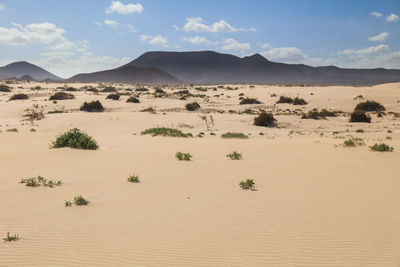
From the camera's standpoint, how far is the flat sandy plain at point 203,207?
163 inches

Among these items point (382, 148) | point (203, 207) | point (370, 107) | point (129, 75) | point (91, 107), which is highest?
point (129, 75)

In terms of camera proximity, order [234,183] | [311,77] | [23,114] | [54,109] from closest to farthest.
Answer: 1. [234,183]
2. [23,114]
3. [54,109]
4. [311,77]

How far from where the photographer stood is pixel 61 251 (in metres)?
4.13

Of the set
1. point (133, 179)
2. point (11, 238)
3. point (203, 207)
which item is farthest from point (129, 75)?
point (11, 238)

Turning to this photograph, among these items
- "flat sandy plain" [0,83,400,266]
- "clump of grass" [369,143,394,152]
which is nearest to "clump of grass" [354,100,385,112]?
"flat sandy plain" [0,83,400,266]

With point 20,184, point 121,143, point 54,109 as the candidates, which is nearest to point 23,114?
point 54,109

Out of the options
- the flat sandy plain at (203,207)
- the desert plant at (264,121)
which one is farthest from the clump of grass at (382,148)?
the desert plant at (264,121)

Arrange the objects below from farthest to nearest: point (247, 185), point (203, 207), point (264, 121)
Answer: point (264, 121) → point (247, 185) → point (203, 207)

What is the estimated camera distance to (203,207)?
5.95m

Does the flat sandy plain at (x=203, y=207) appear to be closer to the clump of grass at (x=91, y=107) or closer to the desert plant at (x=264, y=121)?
the desert plant at (x=264, y=121)

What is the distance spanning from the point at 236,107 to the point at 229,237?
28.1 meters

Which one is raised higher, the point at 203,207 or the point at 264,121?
the point at 264,121

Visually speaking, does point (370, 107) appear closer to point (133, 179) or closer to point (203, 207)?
point (133, 179)

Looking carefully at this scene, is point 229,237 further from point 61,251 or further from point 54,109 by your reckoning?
point 54,109
